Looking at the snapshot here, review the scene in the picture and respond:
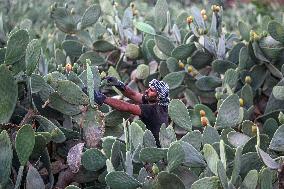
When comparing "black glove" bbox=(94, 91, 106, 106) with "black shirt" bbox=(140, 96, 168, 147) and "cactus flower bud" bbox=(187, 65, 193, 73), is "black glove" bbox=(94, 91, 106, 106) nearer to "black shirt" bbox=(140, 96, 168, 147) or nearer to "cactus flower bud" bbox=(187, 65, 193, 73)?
"black shirt" bbox=(140, 96, 168, 147)

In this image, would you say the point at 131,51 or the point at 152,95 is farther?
the point at 131,51

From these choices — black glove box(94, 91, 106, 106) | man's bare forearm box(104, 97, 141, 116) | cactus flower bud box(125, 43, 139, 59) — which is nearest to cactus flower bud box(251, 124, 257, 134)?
man's bare forearm box(104, 97, 141, 116)

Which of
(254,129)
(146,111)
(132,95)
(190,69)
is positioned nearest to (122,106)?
(146,111)

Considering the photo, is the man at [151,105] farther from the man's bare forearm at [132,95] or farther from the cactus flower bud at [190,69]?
the cactus flower bud at [190,69]

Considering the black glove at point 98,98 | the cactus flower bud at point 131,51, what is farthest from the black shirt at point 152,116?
the cactus flower bud at point 131,51

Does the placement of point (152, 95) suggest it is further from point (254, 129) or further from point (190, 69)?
point (190, 69)

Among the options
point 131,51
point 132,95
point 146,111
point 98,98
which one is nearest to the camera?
point 98,98

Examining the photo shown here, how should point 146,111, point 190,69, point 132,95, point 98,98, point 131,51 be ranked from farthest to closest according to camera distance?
point 131,51 < point 190,69 < point 132,95 < point 146,111 < point 98,98
